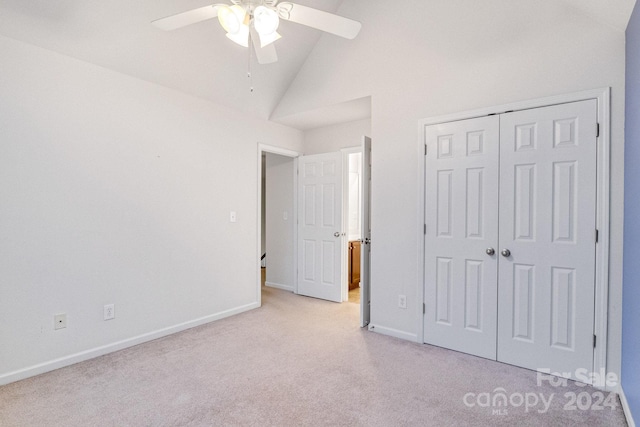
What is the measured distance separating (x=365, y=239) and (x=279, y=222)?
77.4 inches

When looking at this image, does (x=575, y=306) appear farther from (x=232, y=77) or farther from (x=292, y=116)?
(x=232, y=77)

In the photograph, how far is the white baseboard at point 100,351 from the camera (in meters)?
2.30

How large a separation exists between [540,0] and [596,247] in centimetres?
180

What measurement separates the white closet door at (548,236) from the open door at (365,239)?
4.13ft

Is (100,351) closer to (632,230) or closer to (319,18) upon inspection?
(319,18)

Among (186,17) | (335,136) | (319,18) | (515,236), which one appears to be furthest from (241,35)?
(335,136)

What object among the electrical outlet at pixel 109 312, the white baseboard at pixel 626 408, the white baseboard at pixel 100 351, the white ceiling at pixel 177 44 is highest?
the white ceiling at pixel 177 44

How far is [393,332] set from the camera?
3.11 m

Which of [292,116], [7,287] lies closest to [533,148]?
[292,116]

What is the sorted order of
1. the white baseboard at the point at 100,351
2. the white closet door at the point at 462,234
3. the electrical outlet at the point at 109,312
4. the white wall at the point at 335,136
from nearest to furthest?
the white baseboard at the point at 100,351 < the white closet door at the point at 462,234 < the electrical outlet at the point at 109,312 < the white wall at the point at 335,136

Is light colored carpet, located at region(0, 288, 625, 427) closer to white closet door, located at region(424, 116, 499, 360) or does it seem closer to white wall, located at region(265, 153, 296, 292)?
white closet door, located at region(424, 116, 499, 360)

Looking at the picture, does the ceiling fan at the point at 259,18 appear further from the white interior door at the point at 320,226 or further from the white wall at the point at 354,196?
the white wall at the point at 354,196

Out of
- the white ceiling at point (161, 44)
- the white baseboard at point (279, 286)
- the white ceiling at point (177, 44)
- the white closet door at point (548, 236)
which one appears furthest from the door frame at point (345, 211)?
the white closet door at point (548, 236)

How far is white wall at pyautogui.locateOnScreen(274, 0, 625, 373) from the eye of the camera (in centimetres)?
219
